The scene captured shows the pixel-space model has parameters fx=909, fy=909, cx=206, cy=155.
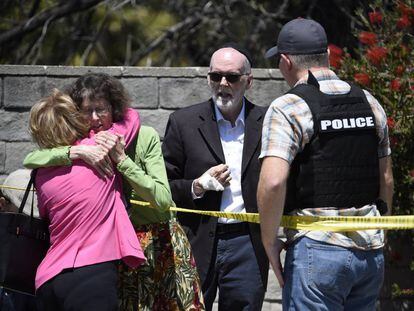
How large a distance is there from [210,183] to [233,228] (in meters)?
0.31

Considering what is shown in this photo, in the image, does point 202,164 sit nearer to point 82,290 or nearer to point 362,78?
point 82,290

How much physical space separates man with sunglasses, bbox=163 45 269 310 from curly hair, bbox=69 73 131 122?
1.85 ft

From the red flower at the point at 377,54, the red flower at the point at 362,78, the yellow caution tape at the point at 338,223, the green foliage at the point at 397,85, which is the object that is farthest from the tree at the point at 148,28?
the yellow caution tape at the point at 338,223

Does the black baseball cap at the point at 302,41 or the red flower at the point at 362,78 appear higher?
the red flower at the point at 362,78

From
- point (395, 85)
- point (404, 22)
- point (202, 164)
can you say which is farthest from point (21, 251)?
point (404, 22)

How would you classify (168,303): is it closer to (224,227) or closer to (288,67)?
(224,227)

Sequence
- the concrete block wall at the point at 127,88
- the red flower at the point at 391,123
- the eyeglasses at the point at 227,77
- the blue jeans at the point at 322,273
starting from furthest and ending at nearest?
1. the concrete block wall at the point at 127,88
2. the red flower at the point at 391,123
3. the eyeglasses at the point at 227,77
4. the blue jeans at the point at 322,273

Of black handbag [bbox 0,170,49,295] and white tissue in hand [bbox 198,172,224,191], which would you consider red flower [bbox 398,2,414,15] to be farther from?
black handbag [bbox 0,170,49,295]

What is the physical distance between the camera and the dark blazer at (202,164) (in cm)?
503

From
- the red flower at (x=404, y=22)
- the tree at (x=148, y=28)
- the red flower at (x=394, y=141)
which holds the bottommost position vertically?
the red flower at (x=394, y=141)

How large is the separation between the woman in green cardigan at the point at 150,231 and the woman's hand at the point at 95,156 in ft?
0.36

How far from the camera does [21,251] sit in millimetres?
4523

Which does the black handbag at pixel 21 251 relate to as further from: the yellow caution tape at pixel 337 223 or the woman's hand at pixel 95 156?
the yellow caution tape at pixel 337 223

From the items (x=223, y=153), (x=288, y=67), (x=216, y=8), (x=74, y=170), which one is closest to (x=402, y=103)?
(x=223, y=153)
